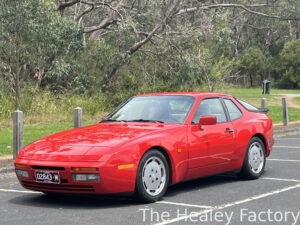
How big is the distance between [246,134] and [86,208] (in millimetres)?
3085

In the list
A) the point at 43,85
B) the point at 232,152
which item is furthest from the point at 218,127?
the point at 43,85

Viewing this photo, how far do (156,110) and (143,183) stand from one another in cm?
160

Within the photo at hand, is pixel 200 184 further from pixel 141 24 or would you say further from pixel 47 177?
pixel 141 24

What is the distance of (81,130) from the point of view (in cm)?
810

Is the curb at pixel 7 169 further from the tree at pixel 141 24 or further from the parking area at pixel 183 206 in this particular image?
the tree at pixel 141 24

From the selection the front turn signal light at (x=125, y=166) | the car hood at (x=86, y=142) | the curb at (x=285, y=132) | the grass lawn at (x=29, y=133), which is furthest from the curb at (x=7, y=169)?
the curb at (x=285, y=132)

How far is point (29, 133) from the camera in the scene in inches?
663

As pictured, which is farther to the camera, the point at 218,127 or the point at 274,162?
the point at 274,162

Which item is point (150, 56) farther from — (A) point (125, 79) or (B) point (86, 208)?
(B) point (86, 208)

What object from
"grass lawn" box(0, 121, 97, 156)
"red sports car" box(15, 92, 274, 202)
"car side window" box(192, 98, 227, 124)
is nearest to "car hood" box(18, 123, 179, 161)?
"red sports car" box(15, 92, 274, 202)

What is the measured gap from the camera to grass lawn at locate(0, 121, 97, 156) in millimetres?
14186

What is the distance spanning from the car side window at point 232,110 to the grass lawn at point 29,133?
5969 mm

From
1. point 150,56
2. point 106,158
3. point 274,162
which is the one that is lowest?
point 274,162

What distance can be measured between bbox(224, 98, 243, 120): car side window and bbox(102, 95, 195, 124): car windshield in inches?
32.0
